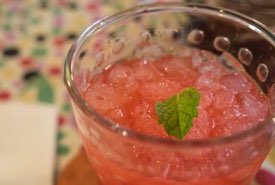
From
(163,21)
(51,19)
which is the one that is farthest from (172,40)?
(51,19)

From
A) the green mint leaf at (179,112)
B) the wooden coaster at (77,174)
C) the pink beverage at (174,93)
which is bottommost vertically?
the wooden coaster at (77,174)

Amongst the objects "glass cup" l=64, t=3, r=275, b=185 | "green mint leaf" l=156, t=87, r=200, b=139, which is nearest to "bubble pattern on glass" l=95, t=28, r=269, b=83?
"glass cup" l=64, t=3, r=275, b=185

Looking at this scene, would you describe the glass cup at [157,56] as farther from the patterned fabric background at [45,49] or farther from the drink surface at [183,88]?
the patterned fabric background at [45,49]

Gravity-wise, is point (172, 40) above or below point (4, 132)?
above

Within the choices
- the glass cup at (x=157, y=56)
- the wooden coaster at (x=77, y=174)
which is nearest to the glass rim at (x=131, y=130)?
the glass cup at (x=157, y=56)

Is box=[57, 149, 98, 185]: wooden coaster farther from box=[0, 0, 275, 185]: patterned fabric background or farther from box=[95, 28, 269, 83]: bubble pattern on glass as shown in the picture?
box=[95, 28, 269, 83]: bubble pattern on glass

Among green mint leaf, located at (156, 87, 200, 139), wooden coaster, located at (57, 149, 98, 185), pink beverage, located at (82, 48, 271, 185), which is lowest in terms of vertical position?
wooden coaster, located at (57, 149, 98, 185)

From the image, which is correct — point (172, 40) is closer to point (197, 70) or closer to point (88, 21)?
point (197, 70)
